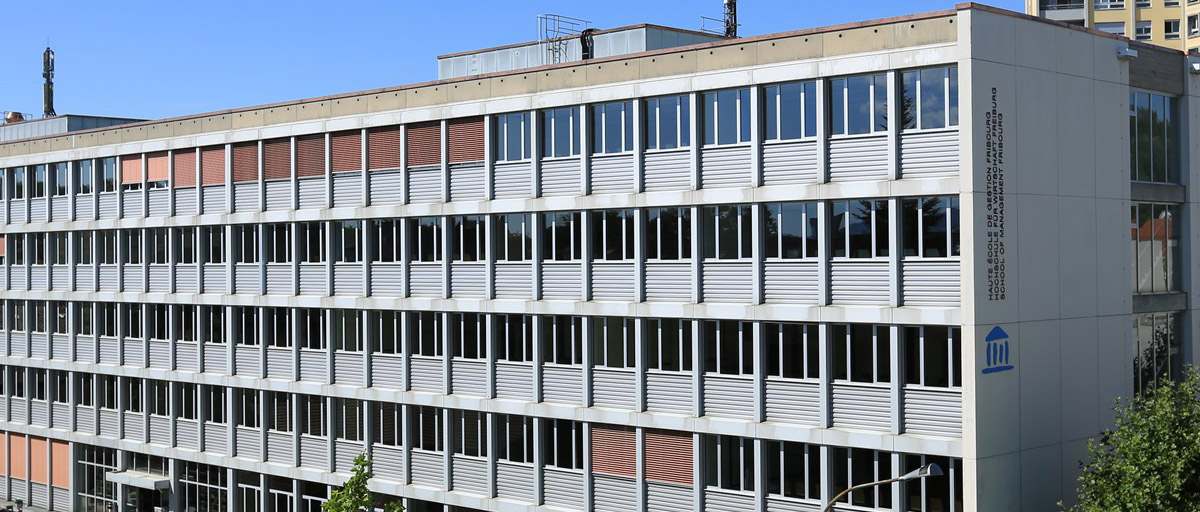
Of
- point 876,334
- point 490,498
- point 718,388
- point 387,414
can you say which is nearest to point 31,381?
point 387,414

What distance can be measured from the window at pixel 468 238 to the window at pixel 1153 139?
58.4 feet

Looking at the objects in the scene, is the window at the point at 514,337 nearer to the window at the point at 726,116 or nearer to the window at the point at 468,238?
the window at the point at 468,238

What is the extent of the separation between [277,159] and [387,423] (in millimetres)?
10015

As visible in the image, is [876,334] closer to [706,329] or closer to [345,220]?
[706,329]

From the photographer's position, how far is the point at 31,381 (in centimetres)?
5553

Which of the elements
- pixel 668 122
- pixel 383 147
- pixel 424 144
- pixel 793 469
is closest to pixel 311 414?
pixel 383 147

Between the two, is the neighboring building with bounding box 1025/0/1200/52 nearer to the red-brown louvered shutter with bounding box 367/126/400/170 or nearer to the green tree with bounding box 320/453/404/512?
the red-brown louvered shutter with bounding box 367/126/400/170

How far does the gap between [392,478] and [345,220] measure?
8382 mm

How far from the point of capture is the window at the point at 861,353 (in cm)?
3000

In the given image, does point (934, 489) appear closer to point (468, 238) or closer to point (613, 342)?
point (613, 342)

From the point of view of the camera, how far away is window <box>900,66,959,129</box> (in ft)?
94.9

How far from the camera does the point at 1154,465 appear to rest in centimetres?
2731

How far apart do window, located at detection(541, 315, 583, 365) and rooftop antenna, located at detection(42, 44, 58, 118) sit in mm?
40331

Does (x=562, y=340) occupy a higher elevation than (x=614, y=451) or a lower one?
higher
